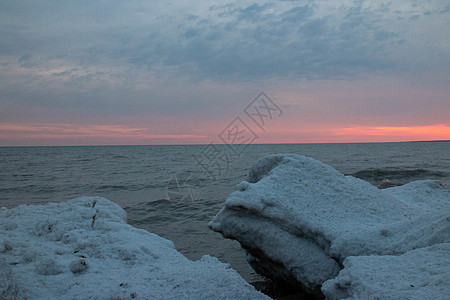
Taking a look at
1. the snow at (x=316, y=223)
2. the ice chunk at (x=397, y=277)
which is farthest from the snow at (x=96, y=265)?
the ice chunk at (x=397, y=277)

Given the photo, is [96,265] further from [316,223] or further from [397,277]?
[397,277]

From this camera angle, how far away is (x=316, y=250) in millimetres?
3268

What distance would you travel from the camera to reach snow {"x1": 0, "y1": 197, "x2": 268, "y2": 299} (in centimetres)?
253

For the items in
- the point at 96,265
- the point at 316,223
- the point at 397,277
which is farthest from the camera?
the point at 316,223

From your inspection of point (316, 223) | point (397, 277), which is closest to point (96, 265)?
point (316, 223)

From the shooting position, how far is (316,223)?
10.6 feet

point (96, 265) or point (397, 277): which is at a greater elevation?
point (397, 277)

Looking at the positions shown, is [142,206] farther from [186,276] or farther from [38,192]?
[186,276]

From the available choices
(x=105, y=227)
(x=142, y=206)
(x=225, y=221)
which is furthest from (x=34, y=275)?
(x=142, y=206)

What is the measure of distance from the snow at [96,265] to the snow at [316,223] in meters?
0.61

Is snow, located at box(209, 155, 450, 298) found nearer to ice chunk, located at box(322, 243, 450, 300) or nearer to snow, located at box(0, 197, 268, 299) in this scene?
ice chunk, located at box(322, 243, 450, 300)

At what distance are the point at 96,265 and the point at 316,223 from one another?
2301 mm

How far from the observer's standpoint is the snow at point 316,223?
2824mm

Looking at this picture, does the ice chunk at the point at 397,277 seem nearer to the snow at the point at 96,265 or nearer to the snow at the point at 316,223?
the snow at the point at 316,223
